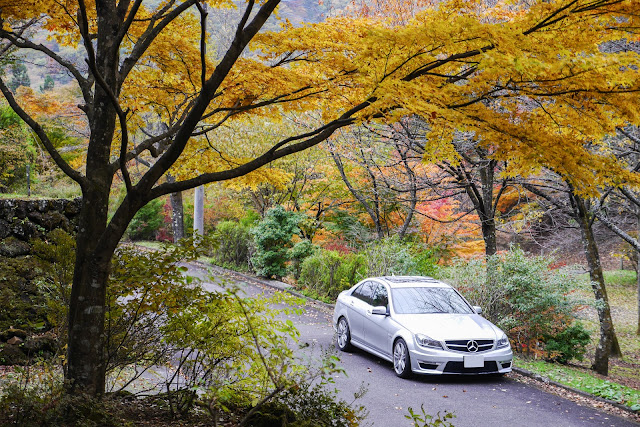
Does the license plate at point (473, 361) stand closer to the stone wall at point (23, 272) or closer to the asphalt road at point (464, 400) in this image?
the asphalt road at point (464, 400)

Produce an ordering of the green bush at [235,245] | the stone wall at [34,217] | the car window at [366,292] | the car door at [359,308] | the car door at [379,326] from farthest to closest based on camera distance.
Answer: the green bush at [235,245]
the car window at [366,292]
the car door at [359,308]
the car door at [379,326]
the stone wall at [34,217]

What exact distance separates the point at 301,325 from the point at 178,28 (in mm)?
7871

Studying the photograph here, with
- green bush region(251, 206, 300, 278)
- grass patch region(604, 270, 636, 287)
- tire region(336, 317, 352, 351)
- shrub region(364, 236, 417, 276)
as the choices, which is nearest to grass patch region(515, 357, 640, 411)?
tire region(336, 317, 352, 351)

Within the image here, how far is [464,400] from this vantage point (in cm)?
762

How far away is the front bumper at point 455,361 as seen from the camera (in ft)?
27.3

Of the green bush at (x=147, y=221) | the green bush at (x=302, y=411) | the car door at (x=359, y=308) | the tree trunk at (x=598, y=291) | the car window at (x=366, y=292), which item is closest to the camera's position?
the green bush at (x=302, y=411)

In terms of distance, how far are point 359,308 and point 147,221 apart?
80.7 feet

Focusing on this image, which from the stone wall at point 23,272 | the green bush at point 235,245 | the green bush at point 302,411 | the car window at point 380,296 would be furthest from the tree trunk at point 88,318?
the green bush at point 235,245

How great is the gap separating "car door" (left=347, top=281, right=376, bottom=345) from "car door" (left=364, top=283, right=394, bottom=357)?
12 cm

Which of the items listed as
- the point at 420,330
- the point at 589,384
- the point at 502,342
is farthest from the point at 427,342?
the point at 589,384

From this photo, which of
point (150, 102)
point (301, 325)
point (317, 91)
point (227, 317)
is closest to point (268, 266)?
point (301, 325)

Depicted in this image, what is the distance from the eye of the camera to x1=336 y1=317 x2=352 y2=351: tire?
417 inches

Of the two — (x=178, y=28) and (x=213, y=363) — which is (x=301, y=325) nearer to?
(x=178, y=28)

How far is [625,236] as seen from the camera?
1145cm
